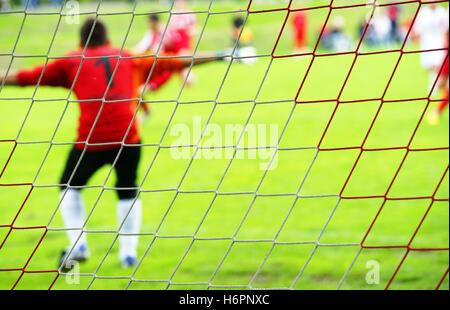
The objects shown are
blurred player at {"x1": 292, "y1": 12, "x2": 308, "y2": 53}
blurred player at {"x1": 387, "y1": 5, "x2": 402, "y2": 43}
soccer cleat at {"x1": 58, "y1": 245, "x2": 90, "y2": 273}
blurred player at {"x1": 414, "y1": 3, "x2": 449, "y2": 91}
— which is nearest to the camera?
soccer cleat at {"x1": 58, "y1": 245, "x2": 90, "y2": 273}

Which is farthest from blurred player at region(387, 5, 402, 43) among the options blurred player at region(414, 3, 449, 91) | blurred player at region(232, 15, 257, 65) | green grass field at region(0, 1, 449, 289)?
blurred player at region(232, 15, 257, 65)

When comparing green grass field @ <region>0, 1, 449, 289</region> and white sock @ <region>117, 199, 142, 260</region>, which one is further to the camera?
white sock @ <region>117, 199, 142, 260</region>

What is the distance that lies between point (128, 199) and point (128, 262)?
1.35ft

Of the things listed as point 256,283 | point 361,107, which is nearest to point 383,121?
point 361,107

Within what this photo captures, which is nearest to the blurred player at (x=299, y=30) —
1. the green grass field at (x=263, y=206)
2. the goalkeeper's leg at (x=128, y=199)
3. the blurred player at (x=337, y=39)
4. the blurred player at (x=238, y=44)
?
the blurred player at (x=337, y=39)

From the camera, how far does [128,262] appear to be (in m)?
3.63

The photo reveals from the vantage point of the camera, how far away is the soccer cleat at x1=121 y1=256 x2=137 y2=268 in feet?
11.9

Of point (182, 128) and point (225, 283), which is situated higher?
point (182, 128)

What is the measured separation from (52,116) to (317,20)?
17.6 metres

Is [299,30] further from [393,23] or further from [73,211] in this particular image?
[73,211]

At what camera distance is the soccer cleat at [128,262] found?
11.9ft

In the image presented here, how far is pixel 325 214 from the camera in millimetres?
4457

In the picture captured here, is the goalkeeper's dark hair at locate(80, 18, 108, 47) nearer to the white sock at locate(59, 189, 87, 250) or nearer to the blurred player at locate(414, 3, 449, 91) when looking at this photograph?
the white sock at locate(59, 189, 87, 250)
